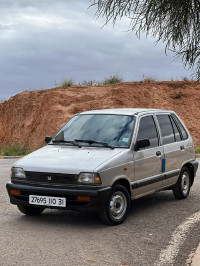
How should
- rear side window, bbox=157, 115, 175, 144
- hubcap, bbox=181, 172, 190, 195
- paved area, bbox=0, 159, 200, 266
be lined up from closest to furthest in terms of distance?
paved area, bbox=0, 159, 200, 266 → rear side window, bbox=157, 115, 175, 144 → hubcap, bbox=181, 172, 190, 195

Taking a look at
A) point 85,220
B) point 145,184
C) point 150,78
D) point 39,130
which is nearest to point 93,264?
point 85,220

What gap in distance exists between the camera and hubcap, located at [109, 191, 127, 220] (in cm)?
764

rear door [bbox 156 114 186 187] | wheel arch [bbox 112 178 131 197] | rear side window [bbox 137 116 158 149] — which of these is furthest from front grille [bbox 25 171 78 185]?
rear door [bbox 156 114 186 187]

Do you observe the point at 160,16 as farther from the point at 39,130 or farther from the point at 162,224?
the point at 39,130

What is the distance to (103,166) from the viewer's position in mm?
7367

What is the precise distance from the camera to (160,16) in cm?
904

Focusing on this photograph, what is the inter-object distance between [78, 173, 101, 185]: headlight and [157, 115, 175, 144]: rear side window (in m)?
2.49

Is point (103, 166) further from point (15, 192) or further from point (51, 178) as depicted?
point (15, 192)

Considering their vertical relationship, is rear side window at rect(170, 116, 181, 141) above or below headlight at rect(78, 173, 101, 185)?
above

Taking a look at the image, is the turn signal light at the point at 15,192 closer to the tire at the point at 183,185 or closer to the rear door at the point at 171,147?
the rear door at the point at 171,147

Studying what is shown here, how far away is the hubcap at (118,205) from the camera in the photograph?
764 cm

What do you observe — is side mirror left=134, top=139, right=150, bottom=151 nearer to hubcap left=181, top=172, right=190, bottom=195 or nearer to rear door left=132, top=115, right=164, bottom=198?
rear door left=132, top=115, right=164, bottom=198

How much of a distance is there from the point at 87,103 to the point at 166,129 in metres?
24.2

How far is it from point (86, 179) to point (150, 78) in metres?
29.7
